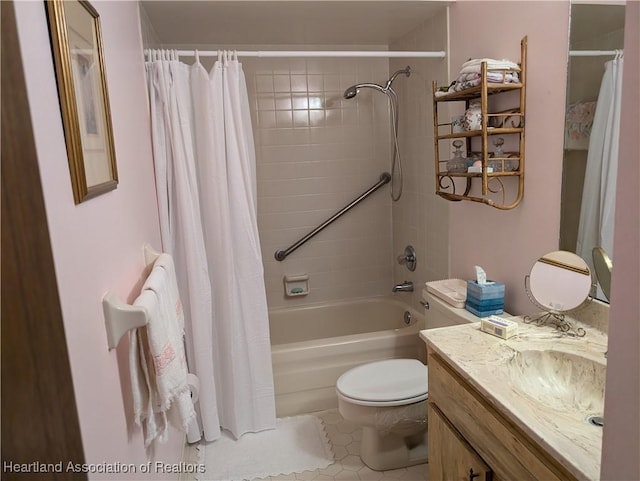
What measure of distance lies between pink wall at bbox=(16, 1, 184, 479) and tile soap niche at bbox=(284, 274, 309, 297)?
1572mm

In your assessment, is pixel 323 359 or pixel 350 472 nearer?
pixel 350 472

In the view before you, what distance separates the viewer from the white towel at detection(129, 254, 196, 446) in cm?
108

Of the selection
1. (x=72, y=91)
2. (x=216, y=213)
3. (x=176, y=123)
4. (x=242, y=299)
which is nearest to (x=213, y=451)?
(x=242, y=299)

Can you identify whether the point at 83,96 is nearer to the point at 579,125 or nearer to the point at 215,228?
the point at 215,228

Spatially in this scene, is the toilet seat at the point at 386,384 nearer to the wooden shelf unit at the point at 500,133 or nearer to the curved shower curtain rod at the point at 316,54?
the wooden shelf unit at the point at 500,133

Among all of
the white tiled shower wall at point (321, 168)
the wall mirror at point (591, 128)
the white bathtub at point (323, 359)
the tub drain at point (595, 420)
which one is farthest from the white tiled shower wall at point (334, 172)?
the tub drain at point (595, 420)

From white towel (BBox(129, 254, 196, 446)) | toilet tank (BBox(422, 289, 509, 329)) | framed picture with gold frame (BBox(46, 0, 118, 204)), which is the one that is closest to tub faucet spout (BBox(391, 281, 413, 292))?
toilet tank (BBox(422, 289, 509, 329))

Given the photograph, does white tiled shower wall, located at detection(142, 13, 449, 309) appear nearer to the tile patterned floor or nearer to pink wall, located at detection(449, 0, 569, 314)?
pink wall, located at detection(449, 0, 569, 314)

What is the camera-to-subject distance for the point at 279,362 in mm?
2420

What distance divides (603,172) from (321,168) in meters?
1.89

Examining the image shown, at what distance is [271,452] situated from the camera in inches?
85.6

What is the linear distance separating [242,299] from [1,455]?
4.91ft

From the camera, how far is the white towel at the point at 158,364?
3.53 ft

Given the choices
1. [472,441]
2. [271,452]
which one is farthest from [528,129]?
[271,452]
